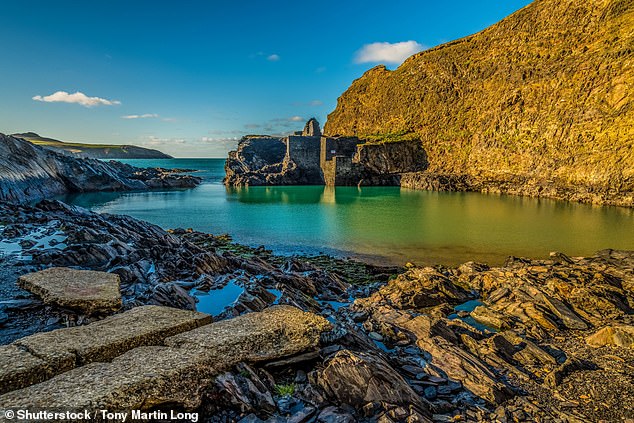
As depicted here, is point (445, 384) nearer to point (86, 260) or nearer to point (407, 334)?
point (407, 334)

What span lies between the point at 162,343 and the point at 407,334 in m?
5.72

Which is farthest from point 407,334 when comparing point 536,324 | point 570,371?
point 536,324

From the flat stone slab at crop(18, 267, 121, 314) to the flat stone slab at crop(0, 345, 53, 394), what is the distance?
2.32 metres

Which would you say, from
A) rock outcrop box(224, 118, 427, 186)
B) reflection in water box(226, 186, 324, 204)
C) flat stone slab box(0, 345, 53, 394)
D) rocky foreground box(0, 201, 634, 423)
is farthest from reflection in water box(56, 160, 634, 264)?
rock outcrop box(224, 118, 427, 186)

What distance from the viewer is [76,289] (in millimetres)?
7043

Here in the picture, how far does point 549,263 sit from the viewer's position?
1573 cm

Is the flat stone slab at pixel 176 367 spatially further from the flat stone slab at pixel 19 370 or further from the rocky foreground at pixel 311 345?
the flat stone slab at pixel 19 370

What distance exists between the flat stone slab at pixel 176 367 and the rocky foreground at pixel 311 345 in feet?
0.06

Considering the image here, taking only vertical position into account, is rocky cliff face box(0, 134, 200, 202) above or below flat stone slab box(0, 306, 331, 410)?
above

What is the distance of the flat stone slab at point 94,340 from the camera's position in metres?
4.19

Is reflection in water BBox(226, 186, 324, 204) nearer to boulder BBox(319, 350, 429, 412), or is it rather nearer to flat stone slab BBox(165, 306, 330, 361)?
flat stone slab BBox(165, 306, 330, 361)

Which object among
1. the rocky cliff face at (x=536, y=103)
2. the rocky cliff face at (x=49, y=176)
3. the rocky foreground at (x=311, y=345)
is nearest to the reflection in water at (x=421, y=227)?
the rocky foreground at (x=311, y=345)

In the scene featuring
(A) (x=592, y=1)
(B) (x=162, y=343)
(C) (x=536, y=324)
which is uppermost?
(A) (x=592, y=1)

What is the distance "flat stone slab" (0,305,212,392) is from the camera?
419cm
